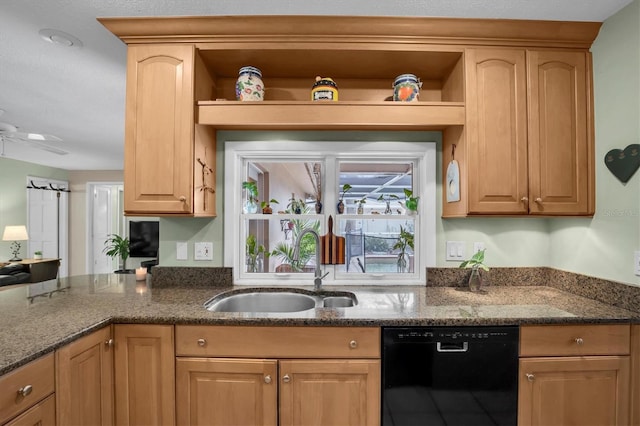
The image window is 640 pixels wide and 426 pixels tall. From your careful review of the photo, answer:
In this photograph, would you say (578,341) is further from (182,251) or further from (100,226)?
(100,226)

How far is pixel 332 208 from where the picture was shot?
213 centimetres

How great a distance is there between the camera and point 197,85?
1790mm

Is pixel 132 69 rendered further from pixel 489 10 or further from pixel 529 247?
pixel 529 247

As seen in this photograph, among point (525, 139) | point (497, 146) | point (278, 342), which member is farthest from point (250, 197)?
point (525, 139)

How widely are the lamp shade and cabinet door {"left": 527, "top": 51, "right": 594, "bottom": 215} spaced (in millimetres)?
6864

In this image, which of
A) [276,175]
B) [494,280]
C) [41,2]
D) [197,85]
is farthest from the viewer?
[276,175]

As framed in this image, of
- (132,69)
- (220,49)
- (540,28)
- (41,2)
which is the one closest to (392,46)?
(540,28)

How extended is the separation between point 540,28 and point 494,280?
4.86 ft

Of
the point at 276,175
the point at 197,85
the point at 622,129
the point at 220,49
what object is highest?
the point at 220,49

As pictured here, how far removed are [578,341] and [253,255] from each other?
1836 millimetres

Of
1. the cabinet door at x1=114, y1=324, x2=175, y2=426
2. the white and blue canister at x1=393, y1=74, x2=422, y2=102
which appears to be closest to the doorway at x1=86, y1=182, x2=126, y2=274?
the cabinet door at x1=114, y1=324, x2=175, y2=426

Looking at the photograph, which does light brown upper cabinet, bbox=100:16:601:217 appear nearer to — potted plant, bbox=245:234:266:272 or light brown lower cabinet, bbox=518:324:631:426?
potted plant, bbox=245:234:266:272

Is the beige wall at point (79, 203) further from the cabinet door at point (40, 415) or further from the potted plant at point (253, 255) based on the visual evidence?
the cabinet door at point (40, 415)

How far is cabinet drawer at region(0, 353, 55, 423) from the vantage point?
0.98 m
